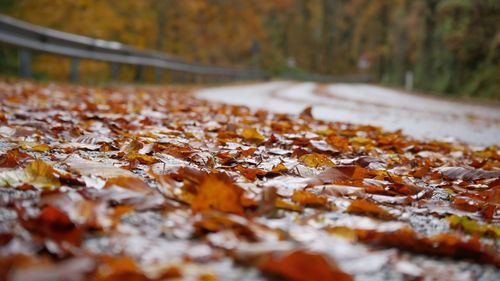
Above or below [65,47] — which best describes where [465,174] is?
below

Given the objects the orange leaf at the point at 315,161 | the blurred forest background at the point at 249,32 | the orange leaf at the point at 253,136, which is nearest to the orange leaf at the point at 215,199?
the orange leaf at the point at 315,161

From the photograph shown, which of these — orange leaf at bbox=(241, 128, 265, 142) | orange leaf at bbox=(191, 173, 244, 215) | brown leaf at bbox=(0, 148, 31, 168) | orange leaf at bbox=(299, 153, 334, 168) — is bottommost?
orange leaf at bbox=(241, 128, 265, 142)

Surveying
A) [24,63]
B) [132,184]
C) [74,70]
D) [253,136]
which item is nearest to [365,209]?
[132,184]

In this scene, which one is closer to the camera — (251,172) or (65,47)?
(251,172)

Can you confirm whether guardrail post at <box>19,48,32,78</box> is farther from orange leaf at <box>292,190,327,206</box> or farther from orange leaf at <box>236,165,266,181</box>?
orange leaf at <box>292,190,327,206</box>

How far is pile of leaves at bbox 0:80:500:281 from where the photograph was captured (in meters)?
1.15

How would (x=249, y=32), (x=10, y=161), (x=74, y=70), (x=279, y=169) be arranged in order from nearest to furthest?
(x=10, y=161) → (x=279, y=169) → (x=74, y=70) → (x=249, y=32)

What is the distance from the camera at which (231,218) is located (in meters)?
1.45

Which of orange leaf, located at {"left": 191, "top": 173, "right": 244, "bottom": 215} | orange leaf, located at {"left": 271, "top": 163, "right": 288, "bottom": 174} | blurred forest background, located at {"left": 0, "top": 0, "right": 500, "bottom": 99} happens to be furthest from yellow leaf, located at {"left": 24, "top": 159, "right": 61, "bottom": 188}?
blurred forest background, located at {"left": 0, "top": 0, "right": 500, "bottom": 99}

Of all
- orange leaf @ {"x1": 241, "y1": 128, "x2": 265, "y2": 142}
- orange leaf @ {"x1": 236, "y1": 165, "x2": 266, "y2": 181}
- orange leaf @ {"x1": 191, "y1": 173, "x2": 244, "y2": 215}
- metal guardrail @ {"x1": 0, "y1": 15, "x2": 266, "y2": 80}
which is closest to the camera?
orange leaf @ {"x1": 191, "y1": 173, "x2": 244, "y2": 215}

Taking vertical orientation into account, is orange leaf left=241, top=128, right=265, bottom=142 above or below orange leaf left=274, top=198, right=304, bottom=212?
below

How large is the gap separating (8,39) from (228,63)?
28860 millimetres

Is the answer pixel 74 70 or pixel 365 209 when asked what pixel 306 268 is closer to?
pixel 365 209

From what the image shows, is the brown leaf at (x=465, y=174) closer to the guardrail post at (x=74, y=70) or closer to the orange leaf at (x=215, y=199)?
the orange leaf at (x=215, y=199)
